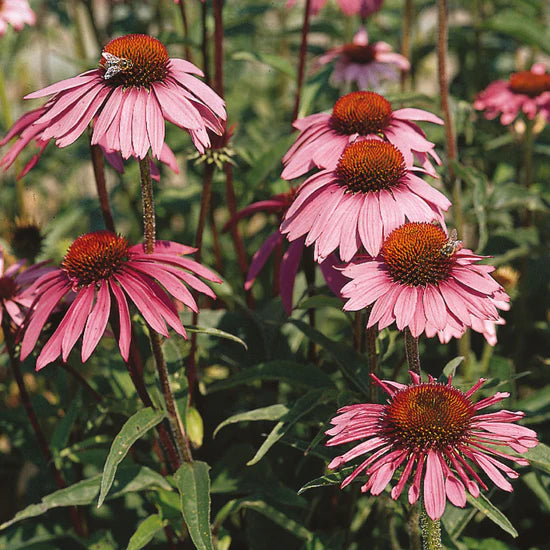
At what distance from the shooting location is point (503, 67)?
282cm

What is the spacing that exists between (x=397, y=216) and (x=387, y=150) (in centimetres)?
10

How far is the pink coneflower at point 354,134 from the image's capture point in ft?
3.43

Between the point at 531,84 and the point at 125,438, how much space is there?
4.37ft

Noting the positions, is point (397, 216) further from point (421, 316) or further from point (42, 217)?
point (42, 217)

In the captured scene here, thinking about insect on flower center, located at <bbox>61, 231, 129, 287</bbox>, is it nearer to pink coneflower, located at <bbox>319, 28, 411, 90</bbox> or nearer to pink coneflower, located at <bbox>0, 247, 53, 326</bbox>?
pink coneflower, located at <bbox>0, 247, 53, 326</bbox>

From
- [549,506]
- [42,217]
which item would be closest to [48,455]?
[549,506]

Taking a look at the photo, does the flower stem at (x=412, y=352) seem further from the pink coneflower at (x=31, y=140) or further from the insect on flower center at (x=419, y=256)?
the pink coneflower at (x=31, y=140)

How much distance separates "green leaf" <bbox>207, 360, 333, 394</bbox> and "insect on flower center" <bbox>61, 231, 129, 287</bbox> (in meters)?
0.30

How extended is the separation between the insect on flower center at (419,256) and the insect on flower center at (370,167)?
0.10 metres

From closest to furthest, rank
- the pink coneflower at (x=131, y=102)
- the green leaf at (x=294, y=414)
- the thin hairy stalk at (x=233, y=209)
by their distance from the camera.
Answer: the pink coneflower at (x=131, y=102) → the green leaf at (x=294, y=414) → the thin hairy stalk at (x=233, y=209)

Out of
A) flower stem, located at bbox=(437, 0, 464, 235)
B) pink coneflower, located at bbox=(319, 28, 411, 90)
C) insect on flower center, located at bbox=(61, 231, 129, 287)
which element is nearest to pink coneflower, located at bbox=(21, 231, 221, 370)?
insect on flower center, located at bbox=(61, 231, 129, 287)

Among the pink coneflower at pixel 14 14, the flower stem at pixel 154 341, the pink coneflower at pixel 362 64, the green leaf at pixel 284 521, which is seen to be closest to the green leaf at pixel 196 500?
the flower stem at pixel 154 341

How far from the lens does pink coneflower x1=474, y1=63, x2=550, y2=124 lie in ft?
5.53

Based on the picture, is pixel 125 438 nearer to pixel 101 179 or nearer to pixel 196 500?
pixel 196 500
